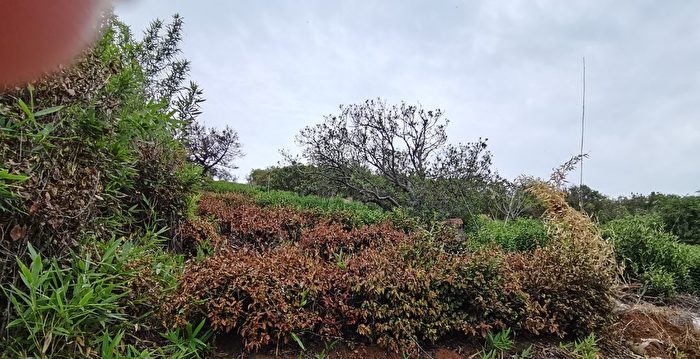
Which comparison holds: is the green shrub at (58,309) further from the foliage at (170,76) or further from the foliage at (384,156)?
the foliage at (384,156)

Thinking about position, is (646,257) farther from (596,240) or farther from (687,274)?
(596,240)

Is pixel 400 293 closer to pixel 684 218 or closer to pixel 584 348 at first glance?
pixel 584 348

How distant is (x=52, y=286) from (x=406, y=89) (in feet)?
24.6

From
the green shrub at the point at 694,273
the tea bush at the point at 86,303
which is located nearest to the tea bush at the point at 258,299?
the tea bush at the point at 86,303

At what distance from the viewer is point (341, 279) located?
229 centimetres

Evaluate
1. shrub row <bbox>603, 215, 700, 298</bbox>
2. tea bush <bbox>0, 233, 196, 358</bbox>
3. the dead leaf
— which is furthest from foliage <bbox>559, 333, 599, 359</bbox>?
the dead leaf

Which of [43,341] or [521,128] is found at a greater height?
[521,128]

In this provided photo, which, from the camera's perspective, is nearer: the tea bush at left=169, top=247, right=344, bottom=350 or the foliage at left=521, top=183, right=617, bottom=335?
the tea bush at left=169, top=247, right=344, bottom=350

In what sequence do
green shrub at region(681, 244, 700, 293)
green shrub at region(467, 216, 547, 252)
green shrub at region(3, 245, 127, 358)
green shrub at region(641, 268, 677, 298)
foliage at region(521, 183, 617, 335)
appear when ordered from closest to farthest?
green shrub at region(3, 245, 127, 358) < foliage at region(521, 183, 617, 335) < green shrub at region(641, 268, 677, 298) < green shrub at region(681, 244, 700, 293) < green shrub at region(467, 216, 547, 252)

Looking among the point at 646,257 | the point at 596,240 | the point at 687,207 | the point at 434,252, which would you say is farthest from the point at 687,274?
the point at 687,207

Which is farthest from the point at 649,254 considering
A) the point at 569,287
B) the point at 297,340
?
the point at 297,340

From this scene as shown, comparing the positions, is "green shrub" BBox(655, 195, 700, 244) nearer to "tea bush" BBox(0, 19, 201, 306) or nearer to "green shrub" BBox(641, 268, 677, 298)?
"green shrub" BBox(641, 268, 677, 298)

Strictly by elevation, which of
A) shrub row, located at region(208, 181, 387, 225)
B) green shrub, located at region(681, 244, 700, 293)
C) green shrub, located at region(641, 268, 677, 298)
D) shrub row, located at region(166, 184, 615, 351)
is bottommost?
shrub row, located at region(166, 184, 615, 351)

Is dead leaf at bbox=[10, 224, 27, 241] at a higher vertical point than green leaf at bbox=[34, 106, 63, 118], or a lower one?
lower
